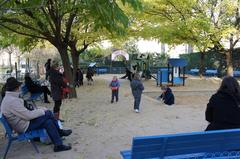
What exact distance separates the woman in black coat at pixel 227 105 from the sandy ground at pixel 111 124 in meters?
2.13

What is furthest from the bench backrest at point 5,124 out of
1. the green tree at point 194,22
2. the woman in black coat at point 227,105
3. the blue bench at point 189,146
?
the green tree at point 194,22

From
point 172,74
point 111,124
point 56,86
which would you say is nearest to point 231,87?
point 111,124

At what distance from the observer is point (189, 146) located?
15.4 feet

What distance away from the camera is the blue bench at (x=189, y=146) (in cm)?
445

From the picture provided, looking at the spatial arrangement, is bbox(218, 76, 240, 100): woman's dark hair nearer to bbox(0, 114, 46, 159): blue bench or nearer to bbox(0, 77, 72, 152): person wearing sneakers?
bbox(0, 77, 72, 152): person wearing sneakers

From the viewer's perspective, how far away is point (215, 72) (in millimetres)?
33625

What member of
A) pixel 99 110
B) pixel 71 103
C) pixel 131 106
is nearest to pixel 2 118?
pixel 99 110

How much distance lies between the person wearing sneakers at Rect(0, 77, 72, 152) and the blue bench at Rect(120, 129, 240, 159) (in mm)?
2211

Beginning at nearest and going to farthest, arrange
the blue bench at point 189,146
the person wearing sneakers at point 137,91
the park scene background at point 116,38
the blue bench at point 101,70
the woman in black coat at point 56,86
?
the blue bench at point 189,146, the park scene background at point 116,38, the woman in black coat at point 56,86, the person wearing sneakers at point 137,91, the blue bench at point 101,70

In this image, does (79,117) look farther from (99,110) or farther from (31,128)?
(31,128)

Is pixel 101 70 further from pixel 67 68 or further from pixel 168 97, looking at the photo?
pixel 168 97

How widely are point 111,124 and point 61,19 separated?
900 centimetres

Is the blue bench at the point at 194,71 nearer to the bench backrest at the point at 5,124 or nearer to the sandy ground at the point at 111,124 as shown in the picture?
the sandy ground at the point at 111,124

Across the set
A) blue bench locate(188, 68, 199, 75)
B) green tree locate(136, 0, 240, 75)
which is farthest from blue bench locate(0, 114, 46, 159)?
blue bench locate(188, 68, 199, 75)
